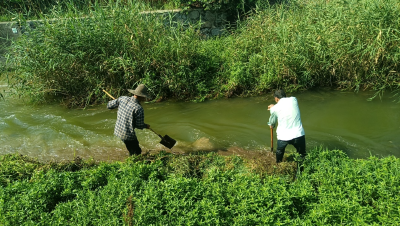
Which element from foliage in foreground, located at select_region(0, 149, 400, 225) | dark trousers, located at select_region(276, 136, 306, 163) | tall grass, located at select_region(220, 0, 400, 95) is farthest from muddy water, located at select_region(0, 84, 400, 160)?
foliage in foreground, located at select_region(0, 149, 400, 225)

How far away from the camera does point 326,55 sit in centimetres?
840

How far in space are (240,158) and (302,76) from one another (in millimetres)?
4213

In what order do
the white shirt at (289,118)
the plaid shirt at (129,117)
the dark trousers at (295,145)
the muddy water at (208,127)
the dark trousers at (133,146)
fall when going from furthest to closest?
the muddy water at (208,127), the dark trousers at (133,146), the plaid shirt at (129,117), the dark trousers at (295,145), the white shirt at (289,118)

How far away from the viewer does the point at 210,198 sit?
13.2ft

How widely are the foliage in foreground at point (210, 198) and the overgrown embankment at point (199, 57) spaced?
4.20m

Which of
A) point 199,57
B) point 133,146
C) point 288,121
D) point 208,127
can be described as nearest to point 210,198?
point 288,121

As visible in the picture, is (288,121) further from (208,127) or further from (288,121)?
(208,127)

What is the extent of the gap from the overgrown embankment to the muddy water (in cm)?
50

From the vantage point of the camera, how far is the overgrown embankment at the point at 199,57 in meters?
8.16

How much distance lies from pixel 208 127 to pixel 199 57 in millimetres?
2591

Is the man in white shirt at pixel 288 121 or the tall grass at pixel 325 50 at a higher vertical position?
the tall grass at pixel 325 50

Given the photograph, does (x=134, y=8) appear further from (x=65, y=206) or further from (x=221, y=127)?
(x=65, y=206)

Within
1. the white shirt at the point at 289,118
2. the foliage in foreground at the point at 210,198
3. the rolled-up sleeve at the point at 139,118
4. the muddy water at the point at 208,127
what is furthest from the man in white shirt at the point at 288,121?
the rolled-up sleeve at the point at 139,118

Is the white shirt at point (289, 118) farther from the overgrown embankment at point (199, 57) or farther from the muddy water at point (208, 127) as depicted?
the overgrown embankment at point (199, 57)
